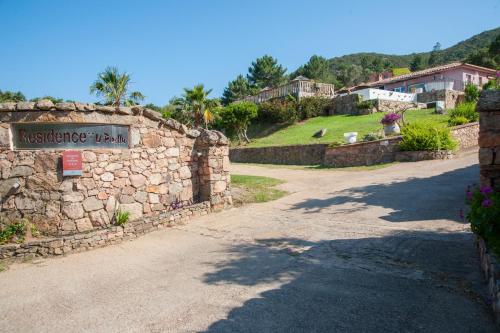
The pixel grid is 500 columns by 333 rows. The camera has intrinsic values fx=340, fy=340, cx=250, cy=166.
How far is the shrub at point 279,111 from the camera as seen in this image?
1142 inches

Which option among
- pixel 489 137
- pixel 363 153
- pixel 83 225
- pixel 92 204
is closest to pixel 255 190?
pixel 92 204

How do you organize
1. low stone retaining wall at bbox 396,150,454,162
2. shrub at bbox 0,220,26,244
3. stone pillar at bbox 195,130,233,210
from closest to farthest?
shrub at bbox 0,220,26,244 → stone pillar at bbox 195,130,233,210 → low stone retaining wall at bbox 396,150,454,162

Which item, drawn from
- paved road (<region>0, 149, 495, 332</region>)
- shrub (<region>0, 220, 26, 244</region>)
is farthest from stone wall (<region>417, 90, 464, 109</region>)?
shrub (<region>0, 220, 26, 244</region>)

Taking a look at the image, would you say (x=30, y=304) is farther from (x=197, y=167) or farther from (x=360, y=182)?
(x=360, y=182)

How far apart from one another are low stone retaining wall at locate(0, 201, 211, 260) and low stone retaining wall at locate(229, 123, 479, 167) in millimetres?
10218

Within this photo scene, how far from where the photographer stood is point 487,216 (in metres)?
3.57

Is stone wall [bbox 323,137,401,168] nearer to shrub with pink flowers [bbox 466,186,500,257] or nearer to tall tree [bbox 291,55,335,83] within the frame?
shrub with pink flowers [bbox 466,186,500,257]

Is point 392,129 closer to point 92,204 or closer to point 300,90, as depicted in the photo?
point 92,204

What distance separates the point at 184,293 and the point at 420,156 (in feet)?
40.6

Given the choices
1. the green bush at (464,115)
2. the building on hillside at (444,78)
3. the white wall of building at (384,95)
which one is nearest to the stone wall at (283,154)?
the green bush at (464,115)

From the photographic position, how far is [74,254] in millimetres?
6328

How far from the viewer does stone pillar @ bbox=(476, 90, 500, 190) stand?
436 cm

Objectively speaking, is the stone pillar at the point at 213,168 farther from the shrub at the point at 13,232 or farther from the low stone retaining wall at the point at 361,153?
the low stone retaining wall at the point at 361,153

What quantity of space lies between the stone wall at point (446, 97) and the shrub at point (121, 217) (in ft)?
86.4
